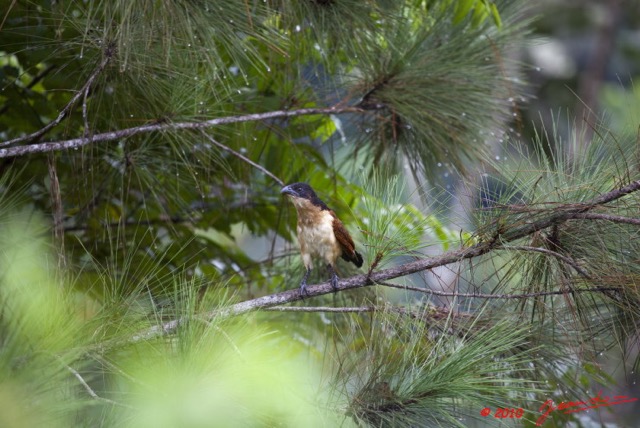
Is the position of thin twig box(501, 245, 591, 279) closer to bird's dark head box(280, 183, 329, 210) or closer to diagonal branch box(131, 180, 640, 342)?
diagonal branch box(131, 180, 640, 342)

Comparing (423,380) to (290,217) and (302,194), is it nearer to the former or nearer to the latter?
(302,194)

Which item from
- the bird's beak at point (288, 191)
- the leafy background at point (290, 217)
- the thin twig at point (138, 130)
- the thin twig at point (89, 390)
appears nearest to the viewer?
the thin twig at point (89, 390)

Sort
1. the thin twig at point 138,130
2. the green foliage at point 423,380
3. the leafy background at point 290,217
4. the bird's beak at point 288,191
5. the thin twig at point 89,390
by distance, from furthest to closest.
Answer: the bird's beak at point 288,191 < the thin twig at point 138,130 < the green foliage at point 423,380 < the leafy background at point 290,217 < the thin twig at point 89,390

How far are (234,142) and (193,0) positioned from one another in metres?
0.80

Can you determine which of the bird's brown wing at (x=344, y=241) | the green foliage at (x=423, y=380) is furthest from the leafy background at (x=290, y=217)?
the bird's brown wing at (x=344, y=241)

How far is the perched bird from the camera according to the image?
2846 mm

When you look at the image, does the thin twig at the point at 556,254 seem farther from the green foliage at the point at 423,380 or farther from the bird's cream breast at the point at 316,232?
the bird's cream breast at the point at 316,232

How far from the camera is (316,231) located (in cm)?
285

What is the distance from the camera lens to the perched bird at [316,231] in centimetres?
285

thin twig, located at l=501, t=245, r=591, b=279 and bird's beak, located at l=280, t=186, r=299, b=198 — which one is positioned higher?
thin twig, located at l=501, t=245, r=591, b=279

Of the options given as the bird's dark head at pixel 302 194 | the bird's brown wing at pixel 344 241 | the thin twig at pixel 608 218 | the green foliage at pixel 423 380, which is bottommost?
the bird's brown wing at pixel 344 241

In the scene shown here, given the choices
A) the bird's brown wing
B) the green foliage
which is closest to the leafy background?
the green foliage

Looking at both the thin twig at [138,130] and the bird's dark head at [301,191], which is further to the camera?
the bird's dark head at [301,191]

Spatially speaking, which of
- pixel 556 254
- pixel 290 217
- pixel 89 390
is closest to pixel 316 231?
pixel 290 217
